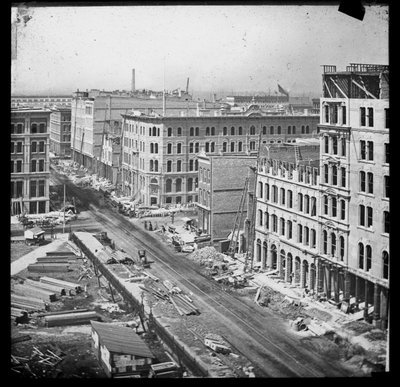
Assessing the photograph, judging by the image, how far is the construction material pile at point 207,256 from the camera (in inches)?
435

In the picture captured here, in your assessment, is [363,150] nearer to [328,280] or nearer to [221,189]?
[328,280]

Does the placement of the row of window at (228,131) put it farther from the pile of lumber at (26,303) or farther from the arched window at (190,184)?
the pile of lumber at (26,303)

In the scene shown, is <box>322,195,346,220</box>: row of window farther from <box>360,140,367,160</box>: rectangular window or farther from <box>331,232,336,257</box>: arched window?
<box>360,140,367,160</box>: rectangular window

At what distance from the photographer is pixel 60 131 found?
440 inches

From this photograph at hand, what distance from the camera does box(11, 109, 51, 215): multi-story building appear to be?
9.73 metres

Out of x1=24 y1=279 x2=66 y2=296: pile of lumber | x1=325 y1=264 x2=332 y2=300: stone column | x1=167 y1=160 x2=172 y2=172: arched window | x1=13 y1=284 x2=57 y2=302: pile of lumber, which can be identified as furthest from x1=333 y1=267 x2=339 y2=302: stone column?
x1=13 y1=284 x2=57 y2=302: pile of lumber

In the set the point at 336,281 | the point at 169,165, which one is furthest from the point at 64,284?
the point at 336,281

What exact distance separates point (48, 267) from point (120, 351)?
262cm

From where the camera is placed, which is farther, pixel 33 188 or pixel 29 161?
pixel 33 188

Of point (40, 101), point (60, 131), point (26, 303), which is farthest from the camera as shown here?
point (60, 131)

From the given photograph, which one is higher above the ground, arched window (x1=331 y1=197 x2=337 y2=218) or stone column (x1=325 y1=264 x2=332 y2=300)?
arched window (x1=331 y1=197 x2=337 y2=218)

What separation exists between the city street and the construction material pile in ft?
0.63

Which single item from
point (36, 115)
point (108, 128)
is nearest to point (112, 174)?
point (108, 128)

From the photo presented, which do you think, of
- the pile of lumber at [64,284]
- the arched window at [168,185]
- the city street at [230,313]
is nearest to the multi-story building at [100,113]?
the city street at [230,313]
